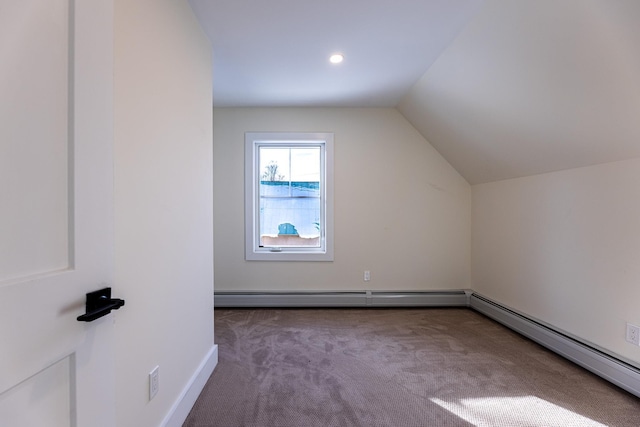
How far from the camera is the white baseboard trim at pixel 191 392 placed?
4.86 ft

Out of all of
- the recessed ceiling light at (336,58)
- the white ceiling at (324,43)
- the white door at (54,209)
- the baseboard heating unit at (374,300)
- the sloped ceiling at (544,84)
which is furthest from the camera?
the baseboard heating unit at (374,300)

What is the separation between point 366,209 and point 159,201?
2535 mm

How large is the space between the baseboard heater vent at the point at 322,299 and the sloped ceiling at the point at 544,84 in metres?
1.77

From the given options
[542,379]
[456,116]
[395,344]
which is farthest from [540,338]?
[456,116]

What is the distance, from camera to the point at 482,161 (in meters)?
3.00

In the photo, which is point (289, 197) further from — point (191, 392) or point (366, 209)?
point (191, 392)

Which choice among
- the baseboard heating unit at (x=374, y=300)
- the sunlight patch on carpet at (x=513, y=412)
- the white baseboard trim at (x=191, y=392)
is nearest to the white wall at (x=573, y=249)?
the baseboard heating unit at (x=374, y=300)

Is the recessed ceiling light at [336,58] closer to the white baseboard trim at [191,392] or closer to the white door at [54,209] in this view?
the white door at [54,209]

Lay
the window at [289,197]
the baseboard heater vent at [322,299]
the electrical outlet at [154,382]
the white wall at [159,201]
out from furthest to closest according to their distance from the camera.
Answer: the window at [289,197]
the baseboard heater vent at [322,299]
the electrical outlet at [154,382]
the white wall at [159,201]

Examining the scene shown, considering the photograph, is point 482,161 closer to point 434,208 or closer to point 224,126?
point 434,208

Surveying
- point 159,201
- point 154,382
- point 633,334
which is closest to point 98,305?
point 159,201

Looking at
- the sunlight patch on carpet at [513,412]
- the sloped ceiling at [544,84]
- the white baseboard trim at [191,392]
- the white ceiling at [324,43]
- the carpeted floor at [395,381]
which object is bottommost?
the sunlight patch on carpet at [513,412]

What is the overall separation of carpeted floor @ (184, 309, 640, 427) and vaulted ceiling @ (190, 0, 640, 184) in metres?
1.58

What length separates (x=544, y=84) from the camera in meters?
1.83
